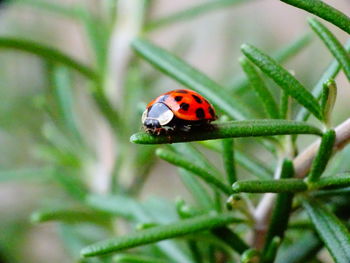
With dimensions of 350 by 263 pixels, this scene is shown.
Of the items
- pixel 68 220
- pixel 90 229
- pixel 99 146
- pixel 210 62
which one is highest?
pixel 210 62

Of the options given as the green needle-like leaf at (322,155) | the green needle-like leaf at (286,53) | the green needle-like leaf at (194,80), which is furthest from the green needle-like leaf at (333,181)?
the green needle-like leaf at (286,53)

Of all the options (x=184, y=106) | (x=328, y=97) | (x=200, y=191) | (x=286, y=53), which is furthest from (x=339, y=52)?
(x=286, y=53)

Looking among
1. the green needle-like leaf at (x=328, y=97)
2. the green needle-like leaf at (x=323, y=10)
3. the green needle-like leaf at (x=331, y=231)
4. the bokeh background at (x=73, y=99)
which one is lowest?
the green needle-like leaf at (x=331, y=231)

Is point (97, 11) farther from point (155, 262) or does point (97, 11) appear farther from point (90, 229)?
point (155, 262)

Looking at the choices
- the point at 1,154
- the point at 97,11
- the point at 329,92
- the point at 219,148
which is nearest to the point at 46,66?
the point at 97,11

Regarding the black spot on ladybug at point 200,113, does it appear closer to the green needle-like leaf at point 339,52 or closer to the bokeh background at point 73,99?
the green needle-like leaf at point 339,52

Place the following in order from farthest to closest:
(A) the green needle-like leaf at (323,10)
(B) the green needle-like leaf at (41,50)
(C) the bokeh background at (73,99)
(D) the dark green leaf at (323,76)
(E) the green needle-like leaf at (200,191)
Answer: (C) the bokeh background at (73,99) → (B) the green needle-like leaf at (41,50) → (E) the green needle-like leaf at (200,191) → (D) the dark green leaf at (323,76) → (A) the green needle-like leaf at (323,10)

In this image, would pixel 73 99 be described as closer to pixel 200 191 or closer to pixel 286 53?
pixel 286 53
